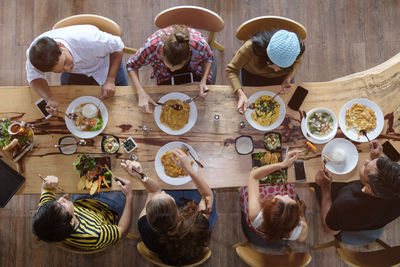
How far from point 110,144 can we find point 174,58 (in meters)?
0.77

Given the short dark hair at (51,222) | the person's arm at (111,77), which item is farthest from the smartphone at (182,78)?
the short dark hair at (51,222)

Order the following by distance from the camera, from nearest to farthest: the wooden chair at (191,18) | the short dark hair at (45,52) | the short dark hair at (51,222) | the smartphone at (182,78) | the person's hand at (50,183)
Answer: the short dark hair at (51,222), the short dark hair at (45,52), the person's hand at (50,183), the wooden chair at (191,18), the smartphone at (182,78)

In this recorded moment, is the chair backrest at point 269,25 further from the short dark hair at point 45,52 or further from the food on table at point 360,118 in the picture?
the short dark hair at point 45,52

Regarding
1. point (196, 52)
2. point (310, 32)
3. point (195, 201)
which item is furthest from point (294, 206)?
point (310, 32)

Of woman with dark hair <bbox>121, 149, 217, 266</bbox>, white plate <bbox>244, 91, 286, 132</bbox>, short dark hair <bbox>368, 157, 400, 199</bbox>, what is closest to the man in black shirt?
short dark hair <bbox>368, 157, 400, 199</bbox>

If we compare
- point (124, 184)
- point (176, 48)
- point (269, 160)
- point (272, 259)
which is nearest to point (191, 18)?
point (176, 48)

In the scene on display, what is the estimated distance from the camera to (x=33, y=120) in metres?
2.14

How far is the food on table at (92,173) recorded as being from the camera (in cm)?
205

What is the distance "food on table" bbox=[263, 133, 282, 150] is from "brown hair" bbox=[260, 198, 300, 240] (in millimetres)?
385

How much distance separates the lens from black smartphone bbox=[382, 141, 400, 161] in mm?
2086

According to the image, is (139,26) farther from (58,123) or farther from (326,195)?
(326,195)

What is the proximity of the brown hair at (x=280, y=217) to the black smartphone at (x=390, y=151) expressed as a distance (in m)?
0.81

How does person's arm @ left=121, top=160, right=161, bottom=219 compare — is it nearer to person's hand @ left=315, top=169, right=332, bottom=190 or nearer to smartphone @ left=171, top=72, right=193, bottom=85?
smartphone @ left=171, top=72, right=193, bottom=85

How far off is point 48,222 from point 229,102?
4.77ft
